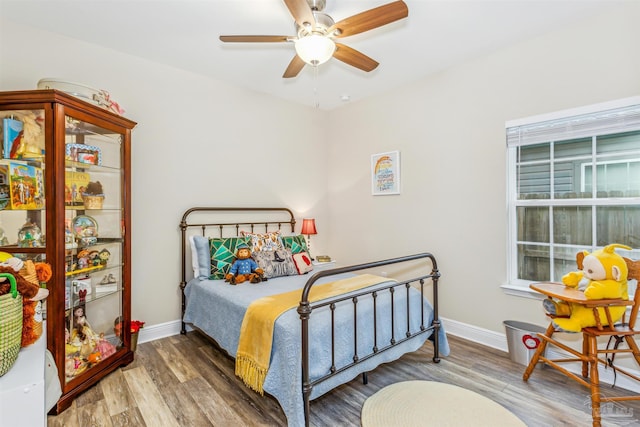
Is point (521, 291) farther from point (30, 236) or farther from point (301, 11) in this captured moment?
point (30, 236)

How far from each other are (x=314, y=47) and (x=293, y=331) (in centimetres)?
165

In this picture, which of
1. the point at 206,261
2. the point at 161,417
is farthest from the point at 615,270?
the point at 206,261

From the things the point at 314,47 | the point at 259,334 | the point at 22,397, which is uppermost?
the point at 314,47

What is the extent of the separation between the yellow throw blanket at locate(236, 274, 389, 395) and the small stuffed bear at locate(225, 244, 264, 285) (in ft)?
1.87

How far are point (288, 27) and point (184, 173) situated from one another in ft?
5.66

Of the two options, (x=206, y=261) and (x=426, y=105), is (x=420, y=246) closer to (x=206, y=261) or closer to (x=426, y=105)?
(x=426, y=105)

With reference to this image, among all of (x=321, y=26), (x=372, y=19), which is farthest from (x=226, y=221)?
(x=372, y=19)

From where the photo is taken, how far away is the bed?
176 cm

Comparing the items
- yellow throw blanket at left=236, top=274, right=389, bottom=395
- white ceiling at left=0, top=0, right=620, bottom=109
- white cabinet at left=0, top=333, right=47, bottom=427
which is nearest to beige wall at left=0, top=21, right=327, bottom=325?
white ceiling at left=0, top=0, right=620, bottom=109

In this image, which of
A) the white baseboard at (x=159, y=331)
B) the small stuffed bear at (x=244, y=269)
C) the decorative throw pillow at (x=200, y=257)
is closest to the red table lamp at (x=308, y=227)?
the small stuffed bear at (x=244, y=269)

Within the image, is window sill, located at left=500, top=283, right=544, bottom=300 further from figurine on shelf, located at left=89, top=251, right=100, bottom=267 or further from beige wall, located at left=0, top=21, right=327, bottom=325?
figurine on shelf, located at left=89, top=251, right=100, bottom=267

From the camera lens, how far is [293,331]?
1793 millimetres

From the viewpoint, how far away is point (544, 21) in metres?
2.35

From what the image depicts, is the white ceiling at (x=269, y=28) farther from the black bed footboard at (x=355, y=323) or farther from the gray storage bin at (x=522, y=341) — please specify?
the gray storage bin at (x=522, y=341)
